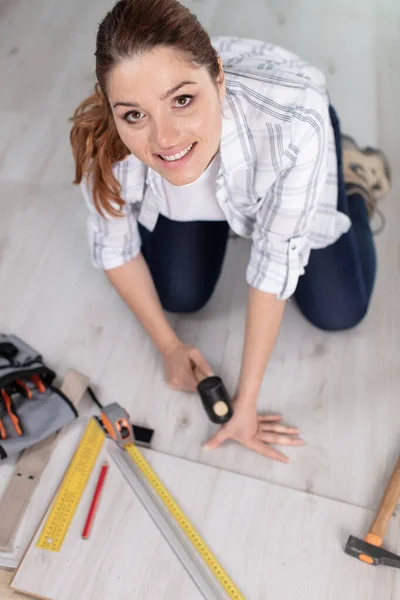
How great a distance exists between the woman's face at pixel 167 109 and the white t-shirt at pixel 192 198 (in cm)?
27

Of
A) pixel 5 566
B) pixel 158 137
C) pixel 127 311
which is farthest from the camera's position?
pixel 127 311

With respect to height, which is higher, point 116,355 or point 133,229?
point 133,229

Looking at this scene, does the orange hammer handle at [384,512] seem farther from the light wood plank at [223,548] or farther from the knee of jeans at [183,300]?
the knee of jeans at [183,300]

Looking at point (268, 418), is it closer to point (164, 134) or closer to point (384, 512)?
point (384, 512)

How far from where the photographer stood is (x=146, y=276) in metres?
1.79

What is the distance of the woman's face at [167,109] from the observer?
1.12m

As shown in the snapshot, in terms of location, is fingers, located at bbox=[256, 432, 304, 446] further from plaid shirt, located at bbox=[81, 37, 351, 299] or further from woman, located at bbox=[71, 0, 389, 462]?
plaid shirt, located at bbox=[81, 37, 351, 299]

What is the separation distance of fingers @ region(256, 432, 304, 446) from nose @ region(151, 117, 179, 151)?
0.86m

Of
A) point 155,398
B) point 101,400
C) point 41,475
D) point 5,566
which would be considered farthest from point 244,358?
point 5,566

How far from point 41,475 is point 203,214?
2.61 feet

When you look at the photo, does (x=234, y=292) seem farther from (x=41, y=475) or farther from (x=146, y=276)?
(x=41, y=475)

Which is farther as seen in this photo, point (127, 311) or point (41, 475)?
point (127, 311)

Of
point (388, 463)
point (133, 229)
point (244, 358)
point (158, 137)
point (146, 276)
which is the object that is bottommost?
point (388, 463)

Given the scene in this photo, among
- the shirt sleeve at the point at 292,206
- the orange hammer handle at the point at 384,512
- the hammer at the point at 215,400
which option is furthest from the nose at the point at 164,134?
the orange hammer handle at the point at 384,512
